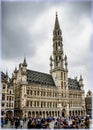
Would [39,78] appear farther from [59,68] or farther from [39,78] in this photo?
[59,68]

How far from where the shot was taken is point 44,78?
2386 centimetres

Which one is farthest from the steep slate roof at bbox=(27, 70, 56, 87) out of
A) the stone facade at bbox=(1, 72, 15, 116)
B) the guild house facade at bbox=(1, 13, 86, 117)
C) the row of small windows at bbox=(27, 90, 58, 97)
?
the stone facade at bbox=(1, 72, 15, 116)

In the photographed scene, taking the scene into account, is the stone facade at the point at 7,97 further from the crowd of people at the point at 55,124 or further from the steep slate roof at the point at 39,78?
the crowd of people at the point at 55,124

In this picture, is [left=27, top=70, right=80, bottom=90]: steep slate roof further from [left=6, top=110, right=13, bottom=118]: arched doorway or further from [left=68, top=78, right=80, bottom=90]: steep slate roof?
[left=6, top=110, right=13, bottom=118]: arched doorway

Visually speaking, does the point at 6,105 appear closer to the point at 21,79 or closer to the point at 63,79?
the point at 21,79

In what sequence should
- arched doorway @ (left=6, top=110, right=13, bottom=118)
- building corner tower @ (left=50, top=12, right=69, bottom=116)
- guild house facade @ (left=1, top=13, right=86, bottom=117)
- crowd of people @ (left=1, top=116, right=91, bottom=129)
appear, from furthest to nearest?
building corner tower @ (left=50, top=12, right=69, bottom=116) < guild house facade @ (left=1, top=13, right=86, bottom=117) < arched doorway @ (left=6, top=110, right=13, bottom=118) < crowd of people @ (left=1, top=116, right=91, bottom=129)

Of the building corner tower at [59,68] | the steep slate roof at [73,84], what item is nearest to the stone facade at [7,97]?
the building corner tower at [59,68]

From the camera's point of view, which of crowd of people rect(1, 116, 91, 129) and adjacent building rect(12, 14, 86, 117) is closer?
crowd of people rect(1, 116, 91, 129)

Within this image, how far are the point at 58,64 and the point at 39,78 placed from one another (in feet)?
12.2

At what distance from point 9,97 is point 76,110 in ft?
35.3

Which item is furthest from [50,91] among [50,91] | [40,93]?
[40,93]

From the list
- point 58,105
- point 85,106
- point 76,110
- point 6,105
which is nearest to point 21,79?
point 6,105

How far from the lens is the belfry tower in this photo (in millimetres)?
24986

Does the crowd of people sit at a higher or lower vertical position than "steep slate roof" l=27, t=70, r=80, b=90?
lower
